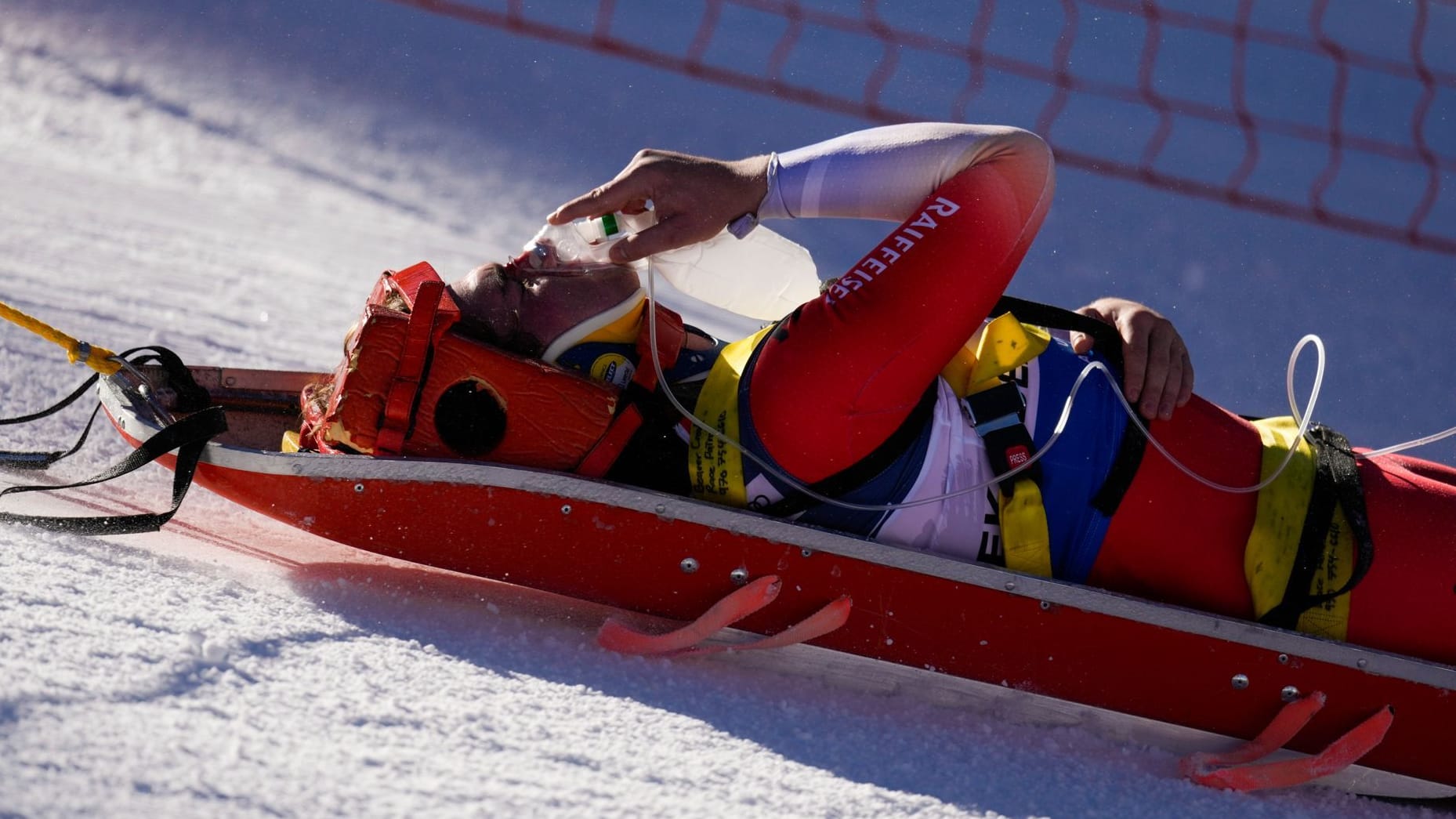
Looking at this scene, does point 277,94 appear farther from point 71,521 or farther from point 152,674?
point 152,674

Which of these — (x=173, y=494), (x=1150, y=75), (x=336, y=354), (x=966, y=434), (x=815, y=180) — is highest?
(x=1150, y=75)

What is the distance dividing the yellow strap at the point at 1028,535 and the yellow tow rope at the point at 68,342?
1.06 m

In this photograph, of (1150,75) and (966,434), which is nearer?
(966,434)

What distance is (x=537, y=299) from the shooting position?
1.43m

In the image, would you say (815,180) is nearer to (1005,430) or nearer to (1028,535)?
(1005,430)

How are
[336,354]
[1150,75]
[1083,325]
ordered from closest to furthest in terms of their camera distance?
[1083,325] < [336,354] < [1150,75]

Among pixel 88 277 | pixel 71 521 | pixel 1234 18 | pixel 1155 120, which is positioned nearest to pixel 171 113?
pixel 88 277

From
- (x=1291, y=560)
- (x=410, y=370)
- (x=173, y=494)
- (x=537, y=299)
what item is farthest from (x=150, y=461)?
(x=1291, y=560)

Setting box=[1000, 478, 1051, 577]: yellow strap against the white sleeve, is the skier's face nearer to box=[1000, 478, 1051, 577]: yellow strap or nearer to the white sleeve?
the white sleeve

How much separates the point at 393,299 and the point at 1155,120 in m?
2.77

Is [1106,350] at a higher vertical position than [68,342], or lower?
higher

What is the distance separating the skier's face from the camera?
1.42 metres

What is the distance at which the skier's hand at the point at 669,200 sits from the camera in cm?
133

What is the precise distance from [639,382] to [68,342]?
0.66 metres
